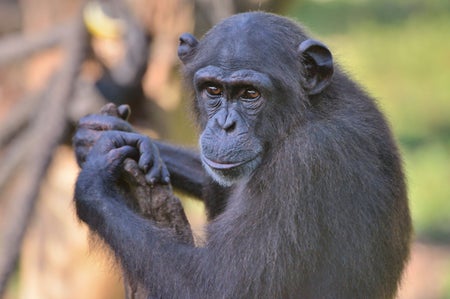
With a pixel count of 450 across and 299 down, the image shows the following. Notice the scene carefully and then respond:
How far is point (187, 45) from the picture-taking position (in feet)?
21.5

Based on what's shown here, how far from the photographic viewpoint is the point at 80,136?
22.2 feet

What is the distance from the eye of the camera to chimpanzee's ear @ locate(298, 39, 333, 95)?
6.11m

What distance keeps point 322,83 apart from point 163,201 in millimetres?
1205

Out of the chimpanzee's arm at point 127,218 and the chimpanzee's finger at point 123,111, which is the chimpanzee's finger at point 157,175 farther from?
the chimpanzee's finger at point 123,111

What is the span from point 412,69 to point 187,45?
12756mm

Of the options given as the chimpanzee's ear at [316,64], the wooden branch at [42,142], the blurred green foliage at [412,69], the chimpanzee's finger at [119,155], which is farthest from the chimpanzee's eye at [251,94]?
the blurred green foliage at [412,69]

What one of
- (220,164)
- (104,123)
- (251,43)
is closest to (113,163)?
(104,123)

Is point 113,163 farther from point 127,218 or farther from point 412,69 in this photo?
point 412,69

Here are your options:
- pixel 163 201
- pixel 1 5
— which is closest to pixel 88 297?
pixel 163 201

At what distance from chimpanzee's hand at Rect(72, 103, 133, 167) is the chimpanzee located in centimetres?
32

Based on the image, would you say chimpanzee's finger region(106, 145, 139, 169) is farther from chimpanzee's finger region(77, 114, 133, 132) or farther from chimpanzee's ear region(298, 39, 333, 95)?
chimpanzee's ear region(298, 39, 333, 95)

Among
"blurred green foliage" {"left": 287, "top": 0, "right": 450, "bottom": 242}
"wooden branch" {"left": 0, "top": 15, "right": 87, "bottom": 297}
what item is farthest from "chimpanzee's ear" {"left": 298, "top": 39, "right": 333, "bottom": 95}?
"blurred green foliage" {"left": 287, "top": 0, "right": 450, "bottom": 242}

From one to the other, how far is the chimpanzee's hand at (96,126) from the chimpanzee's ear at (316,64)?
51.3 inches

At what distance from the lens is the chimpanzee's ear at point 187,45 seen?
6531 mm
